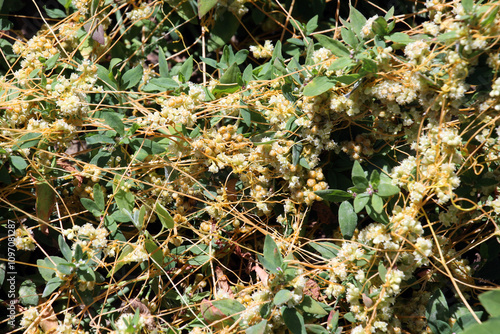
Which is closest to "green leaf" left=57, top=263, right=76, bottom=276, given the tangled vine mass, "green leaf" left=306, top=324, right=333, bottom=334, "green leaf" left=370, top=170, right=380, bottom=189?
the tangled vine mass

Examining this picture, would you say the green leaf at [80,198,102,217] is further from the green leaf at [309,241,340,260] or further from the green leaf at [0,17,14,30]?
the green leaf at [0,17,14,30]

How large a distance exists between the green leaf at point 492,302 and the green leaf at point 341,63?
741 mm

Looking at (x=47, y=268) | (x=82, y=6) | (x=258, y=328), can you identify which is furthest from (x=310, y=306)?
(x=82, y=6)

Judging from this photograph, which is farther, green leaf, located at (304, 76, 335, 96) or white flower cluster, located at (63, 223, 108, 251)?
white flower cluster, located at (63, 223, 108, 251)

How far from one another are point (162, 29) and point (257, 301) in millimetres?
1315

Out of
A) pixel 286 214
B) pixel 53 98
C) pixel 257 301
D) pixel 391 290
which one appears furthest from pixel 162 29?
pixel 391 290

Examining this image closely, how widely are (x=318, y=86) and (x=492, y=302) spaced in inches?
30.2

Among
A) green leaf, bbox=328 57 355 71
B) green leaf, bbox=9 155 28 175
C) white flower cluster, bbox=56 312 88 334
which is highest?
green leaf, bbox=9 155 28 175

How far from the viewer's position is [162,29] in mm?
2051

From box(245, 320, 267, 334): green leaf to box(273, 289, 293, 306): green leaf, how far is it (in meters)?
0.08

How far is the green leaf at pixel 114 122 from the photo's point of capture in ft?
5.30

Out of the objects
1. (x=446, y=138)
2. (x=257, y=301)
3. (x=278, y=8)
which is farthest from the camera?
(x=278, y=8)

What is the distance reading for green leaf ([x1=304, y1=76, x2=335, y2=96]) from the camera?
1381mm

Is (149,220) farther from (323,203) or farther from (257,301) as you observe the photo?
(323,203)
